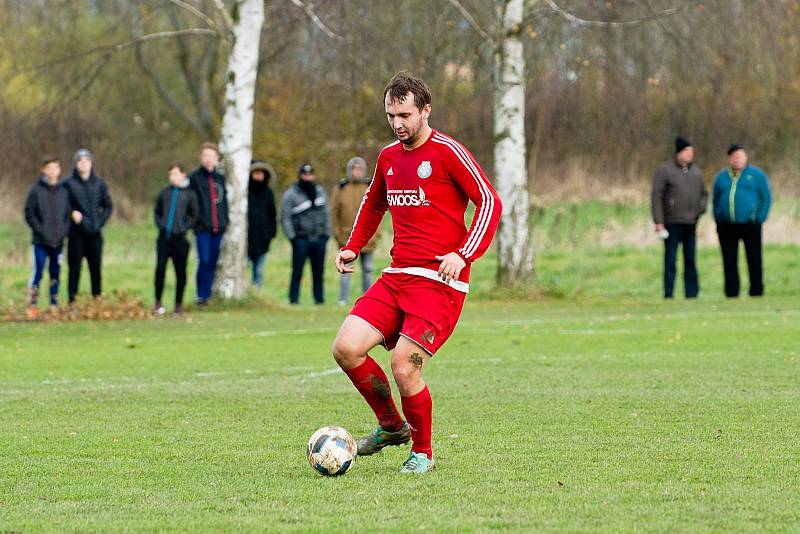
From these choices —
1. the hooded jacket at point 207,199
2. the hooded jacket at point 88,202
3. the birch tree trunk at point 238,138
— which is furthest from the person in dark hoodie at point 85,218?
the birch tree trunk at point 238,138

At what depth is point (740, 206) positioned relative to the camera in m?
20.4

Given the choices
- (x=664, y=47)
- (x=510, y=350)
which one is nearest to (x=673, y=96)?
(x=664, y=47)

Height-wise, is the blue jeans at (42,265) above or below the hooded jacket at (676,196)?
below

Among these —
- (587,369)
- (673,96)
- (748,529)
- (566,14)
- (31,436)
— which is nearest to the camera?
(748,529)

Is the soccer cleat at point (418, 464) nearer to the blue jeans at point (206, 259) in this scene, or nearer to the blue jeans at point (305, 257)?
the blue jeans at point (206, 259)

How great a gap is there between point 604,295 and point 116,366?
38.9 feet

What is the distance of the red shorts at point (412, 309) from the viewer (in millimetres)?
7195

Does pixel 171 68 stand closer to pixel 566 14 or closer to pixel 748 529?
pixel 566 14

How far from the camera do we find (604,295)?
23219 mm

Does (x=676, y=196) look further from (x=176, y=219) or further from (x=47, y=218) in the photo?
(x=47, y=218)

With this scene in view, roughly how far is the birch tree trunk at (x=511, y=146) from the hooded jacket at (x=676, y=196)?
2.16m

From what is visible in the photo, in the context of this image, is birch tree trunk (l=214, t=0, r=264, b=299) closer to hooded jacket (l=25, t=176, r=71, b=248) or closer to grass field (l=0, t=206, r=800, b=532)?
grass field (l=0, t=206, r=800, b=532)

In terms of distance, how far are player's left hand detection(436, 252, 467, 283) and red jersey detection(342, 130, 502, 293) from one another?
0.28 feet

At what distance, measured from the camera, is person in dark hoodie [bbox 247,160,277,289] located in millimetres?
21188
